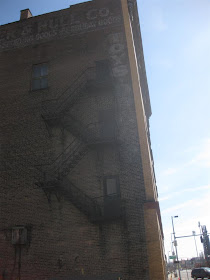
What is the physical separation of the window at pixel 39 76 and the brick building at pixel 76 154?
2.7 inches

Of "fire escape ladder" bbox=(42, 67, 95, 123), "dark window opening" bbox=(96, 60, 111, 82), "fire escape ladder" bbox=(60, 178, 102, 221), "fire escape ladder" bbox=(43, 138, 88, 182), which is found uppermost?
"dark window opening" bbox=(96, 60, 111, 82)

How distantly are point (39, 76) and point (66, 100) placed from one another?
10.4 ft

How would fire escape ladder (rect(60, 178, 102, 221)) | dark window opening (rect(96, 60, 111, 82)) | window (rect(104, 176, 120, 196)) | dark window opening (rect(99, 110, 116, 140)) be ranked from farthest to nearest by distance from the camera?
dark window opening (rect(96, 60, 111, 82)), dark window opening (rect(99, 110, 116, 140)), window (rect(104, 176, 120, 196)), fire escape ladder (rect(60, 178, 102, 221))

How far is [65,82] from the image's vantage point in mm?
16125

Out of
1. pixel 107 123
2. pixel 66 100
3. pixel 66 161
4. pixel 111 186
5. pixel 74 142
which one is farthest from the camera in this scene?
pixel 66 100

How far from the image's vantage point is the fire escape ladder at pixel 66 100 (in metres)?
14.6

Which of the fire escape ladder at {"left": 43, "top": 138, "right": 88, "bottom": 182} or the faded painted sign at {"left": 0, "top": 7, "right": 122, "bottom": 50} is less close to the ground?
the faded painted sign at {"left": 0, "top": 7, "right": 122, "bottom": 50}

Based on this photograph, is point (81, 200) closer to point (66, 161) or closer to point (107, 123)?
point (66, 161)

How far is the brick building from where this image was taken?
12070mm

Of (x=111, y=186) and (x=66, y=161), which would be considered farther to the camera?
(x=66, y=161)

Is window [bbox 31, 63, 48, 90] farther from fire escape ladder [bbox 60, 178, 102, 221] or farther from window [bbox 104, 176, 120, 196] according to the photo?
window [bbox 104, 176, 120, 196]

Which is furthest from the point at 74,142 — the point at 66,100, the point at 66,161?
the point at 66,100

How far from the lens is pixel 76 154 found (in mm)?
13609

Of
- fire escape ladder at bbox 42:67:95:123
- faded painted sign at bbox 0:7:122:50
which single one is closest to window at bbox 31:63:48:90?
fire escape ladder at bbox 42:67:95:123
